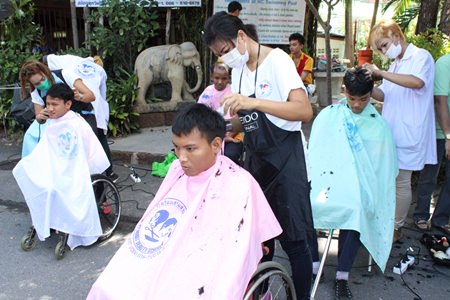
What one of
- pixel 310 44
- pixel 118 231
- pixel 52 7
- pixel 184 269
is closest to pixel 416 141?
pixel 184 269

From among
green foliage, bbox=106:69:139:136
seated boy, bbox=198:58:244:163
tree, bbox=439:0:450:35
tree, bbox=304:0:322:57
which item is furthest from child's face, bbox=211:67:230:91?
tree, bbox=304:0:322:57

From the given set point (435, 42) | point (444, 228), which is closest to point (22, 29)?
point (435, 42)

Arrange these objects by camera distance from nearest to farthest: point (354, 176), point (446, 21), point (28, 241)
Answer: point (354, 176) → point (28, 241) → point (446, 21)

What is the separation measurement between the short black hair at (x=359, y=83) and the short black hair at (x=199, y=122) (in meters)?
1.15

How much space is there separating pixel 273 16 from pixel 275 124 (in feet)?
18.1

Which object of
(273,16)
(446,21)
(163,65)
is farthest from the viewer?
(273,16)

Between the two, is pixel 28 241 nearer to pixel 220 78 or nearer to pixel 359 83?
pixel 220 78

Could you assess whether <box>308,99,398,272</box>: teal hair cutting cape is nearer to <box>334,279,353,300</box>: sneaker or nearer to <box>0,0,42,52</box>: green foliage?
<box>334,279,353,300</box>: sneaker

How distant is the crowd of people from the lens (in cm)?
178

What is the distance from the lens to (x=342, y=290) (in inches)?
104

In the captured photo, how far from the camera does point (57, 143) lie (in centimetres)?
335

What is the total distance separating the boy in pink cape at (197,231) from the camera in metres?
1.71

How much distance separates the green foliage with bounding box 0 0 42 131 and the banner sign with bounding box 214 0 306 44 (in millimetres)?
3275

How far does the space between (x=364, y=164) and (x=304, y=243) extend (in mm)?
752
